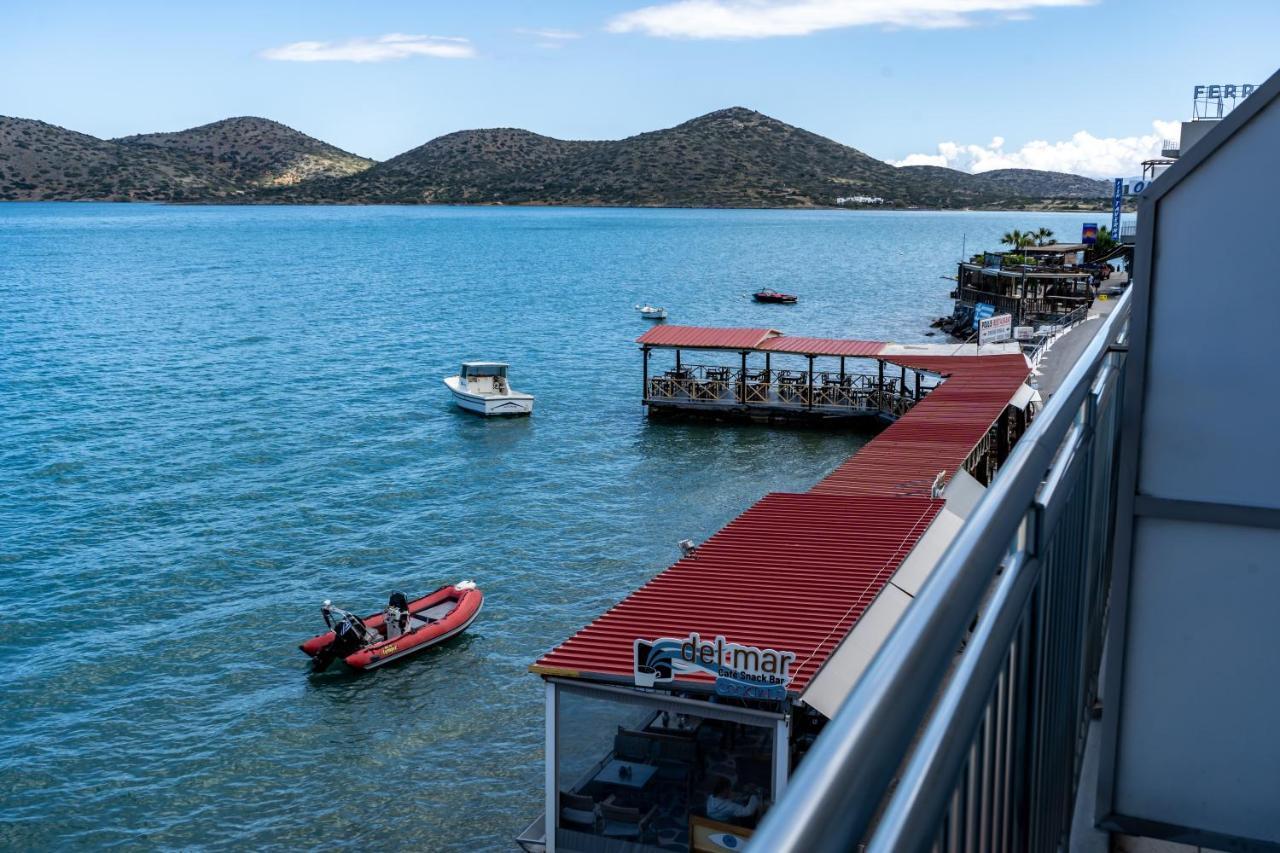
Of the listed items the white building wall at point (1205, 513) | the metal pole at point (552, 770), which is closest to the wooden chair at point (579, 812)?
the metal pole at point (552, 770)

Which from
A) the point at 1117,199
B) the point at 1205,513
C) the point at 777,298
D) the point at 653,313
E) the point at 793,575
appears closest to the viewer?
the point at 1205,513

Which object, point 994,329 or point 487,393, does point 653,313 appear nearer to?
point 487,393

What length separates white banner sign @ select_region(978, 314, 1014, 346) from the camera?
46.8m

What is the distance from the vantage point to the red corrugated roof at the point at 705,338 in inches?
1949

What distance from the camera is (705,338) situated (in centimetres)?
5081

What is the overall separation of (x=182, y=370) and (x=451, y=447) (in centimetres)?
3064

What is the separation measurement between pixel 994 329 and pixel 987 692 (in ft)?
158

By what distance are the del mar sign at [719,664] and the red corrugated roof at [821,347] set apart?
3283cm

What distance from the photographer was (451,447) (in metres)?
48.2

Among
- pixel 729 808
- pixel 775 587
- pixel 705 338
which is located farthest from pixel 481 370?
pixel 729 808

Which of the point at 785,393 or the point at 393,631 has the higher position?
the point at 785,393

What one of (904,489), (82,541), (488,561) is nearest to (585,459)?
(488,561)

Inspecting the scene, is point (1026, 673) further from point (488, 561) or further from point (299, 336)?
point (299, 336)

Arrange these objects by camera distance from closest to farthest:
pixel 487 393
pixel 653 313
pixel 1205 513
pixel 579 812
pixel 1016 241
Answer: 1. pixel 1205 513
2. pixel 579 812
3. pixel 487 393
4. pixel 1016 241
5. pixel 653 313
